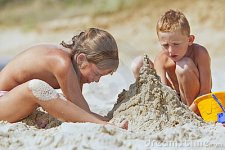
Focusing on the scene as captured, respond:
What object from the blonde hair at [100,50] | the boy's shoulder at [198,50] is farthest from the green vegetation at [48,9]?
the blonde hair at [100,50]

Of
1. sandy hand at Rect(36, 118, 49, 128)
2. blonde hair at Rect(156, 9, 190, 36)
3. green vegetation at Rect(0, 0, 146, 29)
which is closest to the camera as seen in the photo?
sandy hand at Rect(36, 118, 49, 128)

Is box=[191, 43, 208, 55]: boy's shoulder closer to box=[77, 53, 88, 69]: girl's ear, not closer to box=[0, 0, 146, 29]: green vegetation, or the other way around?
box=[77, 53, 88, 69]: girl's ear

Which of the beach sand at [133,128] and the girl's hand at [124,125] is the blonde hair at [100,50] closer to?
the beach sand at [133,128]

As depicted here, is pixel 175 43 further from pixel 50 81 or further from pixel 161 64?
pixel 50 81

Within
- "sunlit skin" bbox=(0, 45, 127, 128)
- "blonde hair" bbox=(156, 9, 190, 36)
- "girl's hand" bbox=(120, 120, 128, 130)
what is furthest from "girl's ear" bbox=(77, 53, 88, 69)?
"blonde hair" bbox=(156, 9, 190, 36)

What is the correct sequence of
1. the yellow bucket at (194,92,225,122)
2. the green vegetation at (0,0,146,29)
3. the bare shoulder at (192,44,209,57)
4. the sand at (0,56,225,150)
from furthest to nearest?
the green vegetation at (0,0,146,29), the bare shoulder at (192,44,209,57), the yellow bucket at (194,92,225,122), the sand at (0,56,225,150)

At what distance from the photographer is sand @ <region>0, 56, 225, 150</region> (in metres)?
2.59

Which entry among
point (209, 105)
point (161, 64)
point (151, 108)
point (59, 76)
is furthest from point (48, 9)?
point (151, 108)

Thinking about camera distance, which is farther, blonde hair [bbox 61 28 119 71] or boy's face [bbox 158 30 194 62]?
boy's face [bbox 158 30 194 62]

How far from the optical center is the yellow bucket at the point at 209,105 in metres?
3.40

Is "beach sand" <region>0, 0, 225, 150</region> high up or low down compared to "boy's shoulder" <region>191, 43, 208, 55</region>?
down

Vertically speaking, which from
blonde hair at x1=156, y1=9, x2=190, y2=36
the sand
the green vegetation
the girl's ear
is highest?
the green vegetation

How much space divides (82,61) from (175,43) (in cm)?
68

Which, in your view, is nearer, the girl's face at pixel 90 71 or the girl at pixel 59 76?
the girl at pixel 59 76
